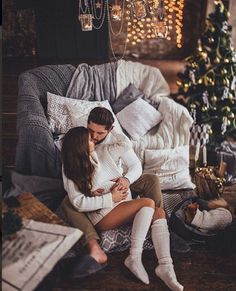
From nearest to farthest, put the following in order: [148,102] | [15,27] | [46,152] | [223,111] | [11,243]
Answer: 1. [11,243]
2. [46,152]
3. [15,27]
4. [148,102]
5. [223,111]

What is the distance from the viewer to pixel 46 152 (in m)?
2.28

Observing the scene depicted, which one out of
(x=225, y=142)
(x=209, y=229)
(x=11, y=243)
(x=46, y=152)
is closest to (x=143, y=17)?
(x=46, y=152)

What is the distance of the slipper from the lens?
203cm

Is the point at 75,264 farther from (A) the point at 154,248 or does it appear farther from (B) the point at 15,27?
(B) the point at 15,27

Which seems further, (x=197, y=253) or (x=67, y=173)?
(x=197, y=253)

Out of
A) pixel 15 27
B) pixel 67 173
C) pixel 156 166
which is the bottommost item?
pixel 156 166

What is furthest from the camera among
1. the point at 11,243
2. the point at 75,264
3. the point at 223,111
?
the point at 223,111

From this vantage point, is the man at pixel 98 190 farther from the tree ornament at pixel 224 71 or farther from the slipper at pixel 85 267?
the tree ornament at pixel 224 71

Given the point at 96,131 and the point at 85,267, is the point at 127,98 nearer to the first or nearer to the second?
the point at 96,131

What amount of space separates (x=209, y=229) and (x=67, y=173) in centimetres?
100

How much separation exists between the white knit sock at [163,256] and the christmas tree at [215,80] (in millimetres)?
1685

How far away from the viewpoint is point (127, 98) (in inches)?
125

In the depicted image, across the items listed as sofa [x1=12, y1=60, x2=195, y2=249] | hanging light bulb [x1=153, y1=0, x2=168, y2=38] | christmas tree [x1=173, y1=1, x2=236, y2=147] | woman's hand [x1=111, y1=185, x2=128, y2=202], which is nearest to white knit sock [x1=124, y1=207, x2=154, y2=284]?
woman's hand [x1=111, y1=185, x2=128, y2=202]

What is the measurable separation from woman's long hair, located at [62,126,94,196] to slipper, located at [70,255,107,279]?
0.32 metres
